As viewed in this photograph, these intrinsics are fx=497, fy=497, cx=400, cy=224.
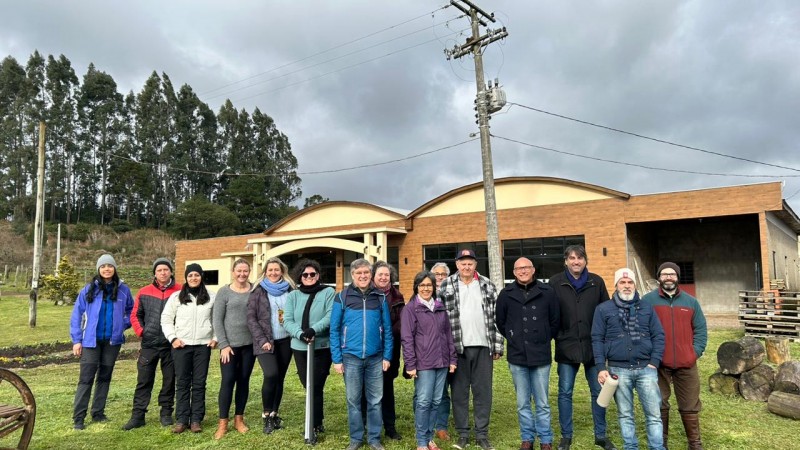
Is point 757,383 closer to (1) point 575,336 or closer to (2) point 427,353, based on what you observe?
(1) point 575,336

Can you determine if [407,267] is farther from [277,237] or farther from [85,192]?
[85,192]

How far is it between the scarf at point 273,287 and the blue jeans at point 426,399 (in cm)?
159

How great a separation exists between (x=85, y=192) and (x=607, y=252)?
58875 millimetres

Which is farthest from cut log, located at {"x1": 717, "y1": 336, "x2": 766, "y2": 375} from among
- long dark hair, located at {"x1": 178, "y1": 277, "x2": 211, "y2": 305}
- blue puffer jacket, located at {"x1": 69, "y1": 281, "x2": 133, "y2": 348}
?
blue puffer jacket, located at {"x1": 69, "y1": 281, "x2": 133, "y2": 348}

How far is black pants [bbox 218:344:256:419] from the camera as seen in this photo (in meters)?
4.85

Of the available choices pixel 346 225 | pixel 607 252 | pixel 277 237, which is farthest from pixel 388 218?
pixel 607 252

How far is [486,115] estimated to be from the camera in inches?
498

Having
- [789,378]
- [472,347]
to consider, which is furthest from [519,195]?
[472,347]

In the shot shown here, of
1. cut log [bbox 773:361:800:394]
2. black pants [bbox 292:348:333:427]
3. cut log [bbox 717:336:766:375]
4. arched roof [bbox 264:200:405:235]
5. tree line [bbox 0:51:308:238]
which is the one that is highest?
tree line [bbox 0:51:308:238]

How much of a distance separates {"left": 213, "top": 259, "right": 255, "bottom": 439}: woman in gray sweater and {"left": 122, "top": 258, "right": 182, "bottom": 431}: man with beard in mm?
703

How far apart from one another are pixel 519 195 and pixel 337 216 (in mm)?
9265

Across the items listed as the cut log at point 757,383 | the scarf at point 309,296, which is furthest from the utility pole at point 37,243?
the cut log at point 757,383

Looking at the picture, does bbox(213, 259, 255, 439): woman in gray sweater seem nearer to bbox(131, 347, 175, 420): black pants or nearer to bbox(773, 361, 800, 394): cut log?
bbox(131, 347, 175, 420): black pants

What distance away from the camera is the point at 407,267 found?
21672mm
